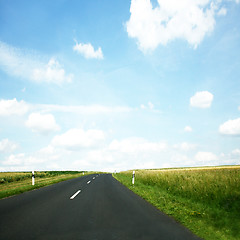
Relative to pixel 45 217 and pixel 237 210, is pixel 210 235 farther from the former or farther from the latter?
pixel 45 217

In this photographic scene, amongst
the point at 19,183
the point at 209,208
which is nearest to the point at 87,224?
the point at 209,208

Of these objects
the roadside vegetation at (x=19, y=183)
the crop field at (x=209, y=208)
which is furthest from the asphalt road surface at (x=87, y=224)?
the roadside vegetation at (x=19, y=183)

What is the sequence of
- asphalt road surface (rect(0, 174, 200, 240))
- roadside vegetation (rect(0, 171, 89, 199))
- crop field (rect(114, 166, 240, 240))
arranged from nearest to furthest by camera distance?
asphalt road surface (rect(0, 174, 200, 240)), crop field (rect(114, 166, 240, 240)), roadside vegetation (rect(0, 171, 89, 199))

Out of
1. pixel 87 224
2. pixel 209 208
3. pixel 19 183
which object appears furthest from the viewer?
pixel 19 183

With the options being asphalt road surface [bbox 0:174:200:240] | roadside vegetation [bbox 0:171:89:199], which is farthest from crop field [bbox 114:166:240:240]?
roadside vegetation [bbox 0:171:89:199]

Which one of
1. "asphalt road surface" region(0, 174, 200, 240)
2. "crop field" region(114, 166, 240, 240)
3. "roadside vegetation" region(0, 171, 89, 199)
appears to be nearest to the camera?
"asphalt road surface" region(0, 174, 200, 240)

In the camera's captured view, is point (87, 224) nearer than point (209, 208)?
Yes

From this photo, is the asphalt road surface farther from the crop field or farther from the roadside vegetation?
the roadside vegetation

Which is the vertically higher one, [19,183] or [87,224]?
[19,183]

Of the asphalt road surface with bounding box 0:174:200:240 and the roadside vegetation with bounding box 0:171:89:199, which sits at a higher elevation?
the roadside vegetation with bounding box 0:171:89:199

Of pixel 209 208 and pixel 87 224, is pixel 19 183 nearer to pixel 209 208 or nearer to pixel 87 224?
pixel 87 224

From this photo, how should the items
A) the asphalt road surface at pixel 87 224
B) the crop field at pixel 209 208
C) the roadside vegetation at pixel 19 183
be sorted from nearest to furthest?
the asphalt road surface at pixel 87 224 < the crop field at pixel 209 208 < the roadside vegetation at pixel 19 183

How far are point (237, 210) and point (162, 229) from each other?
10.8 feet

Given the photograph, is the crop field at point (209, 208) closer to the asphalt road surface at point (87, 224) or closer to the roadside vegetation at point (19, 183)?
the asphalt road surface at point (87, 224)
